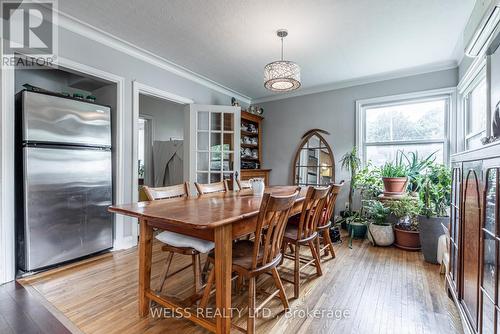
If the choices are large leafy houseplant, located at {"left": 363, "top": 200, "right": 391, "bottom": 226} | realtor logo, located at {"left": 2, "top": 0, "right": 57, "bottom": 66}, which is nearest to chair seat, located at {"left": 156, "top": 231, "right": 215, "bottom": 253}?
realtor logo, located at {"left": 2, "top": 0, "right": 57, "bottom": 66}

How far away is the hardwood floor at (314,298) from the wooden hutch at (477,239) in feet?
1.02

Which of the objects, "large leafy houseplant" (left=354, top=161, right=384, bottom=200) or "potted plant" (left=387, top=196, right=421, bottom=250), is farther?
"large leafy houseplant" (left=354, top=161, right=384, bottom=200)

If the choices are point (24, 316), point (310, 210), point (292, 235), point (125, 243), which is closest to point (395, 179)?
point (310, 210)

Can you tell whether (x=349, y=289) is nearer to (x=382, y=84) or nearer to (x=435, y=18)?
(x=435, y=18)

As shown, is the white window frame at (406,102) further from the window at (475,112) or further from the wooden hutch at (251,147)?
the wooden hutch at (251,147)

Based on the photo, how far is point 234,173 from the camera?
4008 millimetres

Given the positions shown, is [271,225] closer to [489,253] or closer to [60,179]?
[489,253]

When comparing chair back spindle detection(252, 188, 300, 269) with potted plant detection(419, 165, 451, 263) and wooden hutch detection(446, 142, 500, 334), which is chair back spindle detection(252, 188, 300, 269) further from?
potted plant detection(419, 165, 451, 263)

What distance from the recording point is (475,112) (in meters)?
2.90

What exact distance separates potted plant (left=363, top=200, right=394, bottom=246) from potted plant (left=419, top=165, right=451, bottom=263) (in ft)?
1.50

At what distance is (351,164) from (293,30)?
2.29 meters

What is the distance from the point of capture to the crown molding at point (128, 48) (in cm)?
243

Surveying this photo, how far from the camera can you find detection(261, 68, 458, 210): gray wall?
3611 millimetres

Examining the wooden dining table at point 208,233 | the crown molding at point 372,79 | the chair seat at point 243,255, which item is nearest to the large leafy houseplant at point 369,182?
the crown molding at point 372,79
